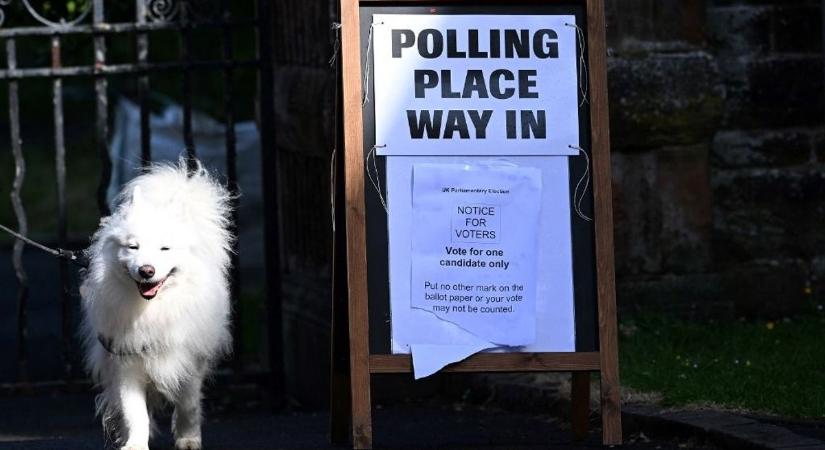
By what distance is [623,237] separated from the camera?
7.64 m

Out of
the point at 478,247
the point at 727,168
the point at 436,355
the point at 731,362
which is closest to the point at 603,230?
the point at 478,247

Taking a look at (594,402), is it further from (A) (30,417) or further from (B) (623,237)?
(A) (30,417)

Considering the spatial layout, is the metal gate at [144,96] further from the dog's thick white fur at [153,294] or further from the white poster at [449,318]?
the white poster at [449,318]

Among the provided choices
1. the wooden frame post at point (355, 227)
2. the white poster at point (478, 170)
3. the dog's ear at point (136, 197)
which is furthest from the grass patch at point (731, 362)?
the dog's ear at point (136, 197)

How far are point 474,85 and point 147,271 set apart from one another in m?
1.41

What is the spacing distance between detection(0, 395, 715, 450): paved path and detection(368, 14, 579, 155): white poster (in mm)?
1296

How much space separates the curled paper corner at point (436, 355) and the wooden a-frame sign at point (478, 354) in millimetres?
33

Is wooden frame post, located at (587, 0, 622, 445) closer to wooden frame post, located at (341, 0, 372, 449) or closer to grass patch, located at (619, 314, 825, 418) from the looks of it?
grass patch, located at (619, 314, 825, 418)

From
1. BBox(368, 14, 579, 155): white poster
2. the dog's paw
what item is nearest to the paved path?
the dog's paw

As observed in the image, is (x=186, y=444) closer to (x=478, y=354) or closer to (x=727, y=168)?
(x=478, y=354)

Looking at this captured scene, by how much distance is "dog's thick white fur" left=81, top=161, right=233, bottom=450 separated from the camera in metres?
5.52

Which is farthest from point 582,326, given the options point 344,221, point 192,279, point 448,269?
point 192,279

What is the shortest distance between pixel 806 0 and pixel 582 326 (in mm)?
3336

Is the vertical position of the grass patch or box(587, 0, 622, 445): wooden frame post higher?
box(587, 0, 622, 445): wooden frame post
